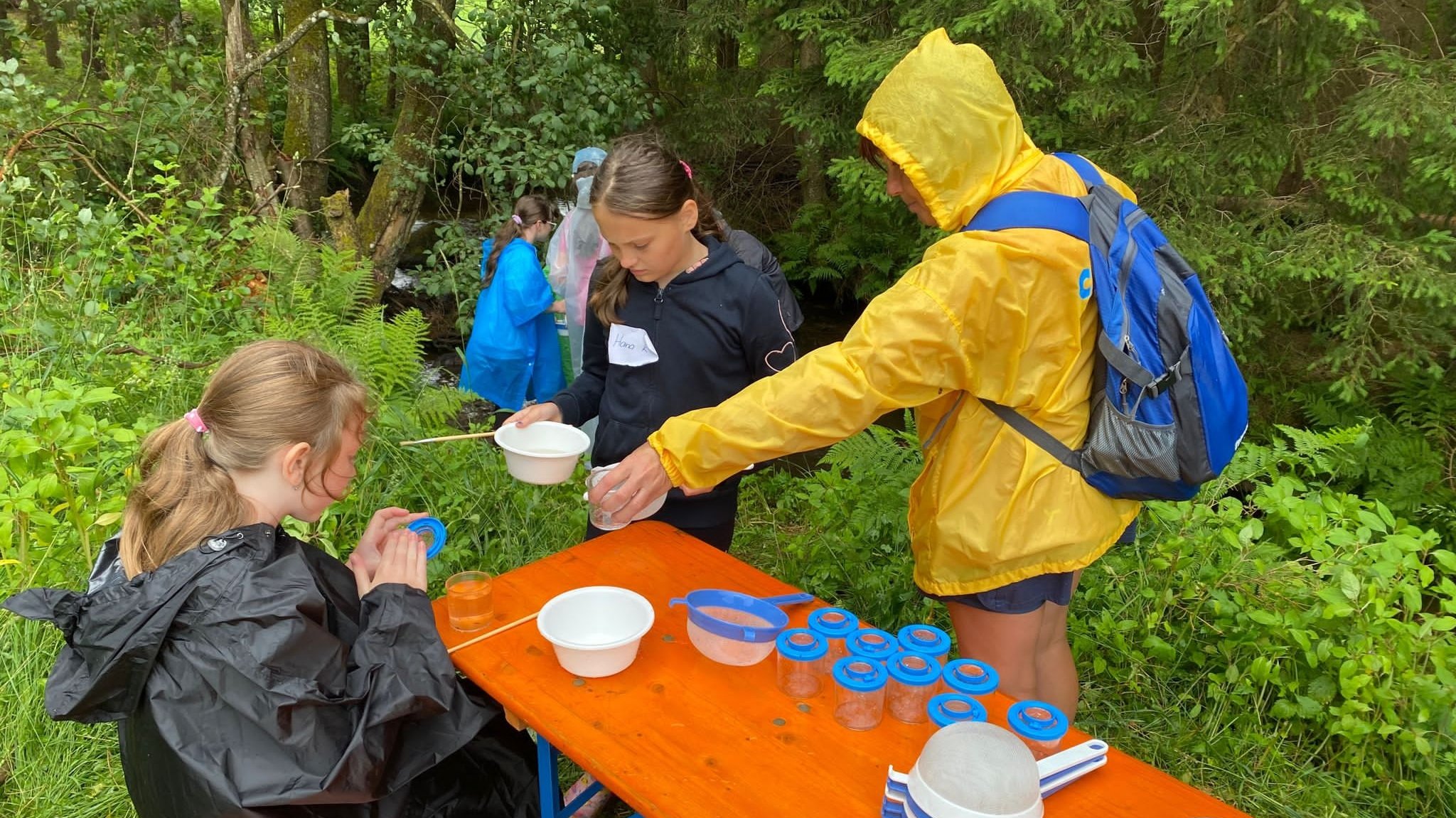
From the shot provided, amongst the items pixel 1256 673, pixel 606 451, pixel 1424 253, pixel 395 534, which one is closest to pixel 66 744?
pixel 395 534

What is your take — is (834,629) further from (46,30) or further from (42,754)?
(46,30)

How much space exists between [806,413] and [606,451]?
1.07m

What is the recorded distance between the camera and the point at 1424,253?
3.90 metres

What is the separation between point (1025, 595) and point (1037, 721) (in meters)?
0.45

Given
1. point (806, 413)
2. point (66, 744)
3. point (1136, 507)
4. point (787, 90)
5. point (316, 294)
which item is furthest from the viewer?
point (787, 90)

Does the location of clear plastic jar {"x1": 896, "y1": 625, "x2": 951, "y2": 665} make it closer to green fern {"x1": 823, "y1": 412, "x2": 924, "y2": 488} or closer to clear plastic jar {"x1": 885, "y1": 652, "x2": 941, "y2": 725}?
clear plastic jar {"x1": 885, "y1": 652, "x2": 941, "y2": 725}

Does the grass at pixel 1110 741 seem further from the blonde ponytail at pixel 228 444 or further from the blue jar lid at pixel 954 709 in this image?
the blue jar lid at pixel 954 709

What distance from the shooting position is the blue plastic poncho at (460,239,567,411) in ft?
14.7

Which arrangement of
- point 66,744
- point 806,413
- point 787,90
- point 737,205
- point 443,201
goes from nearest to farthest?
point 806,413 < point 66,744 < point 787,90 < point 443,201 < point 737,205

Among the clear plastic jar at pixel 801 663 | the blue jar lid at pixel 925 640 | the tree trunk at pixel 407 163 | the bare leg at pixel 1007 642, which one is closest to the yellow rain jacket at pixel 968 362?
the bare leg at pixel 1007 642

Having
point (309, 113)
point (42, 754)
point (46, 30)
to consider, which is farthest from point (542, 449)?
point (46, 30)

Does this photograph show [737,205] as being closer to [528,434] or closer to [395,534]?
[528,434]

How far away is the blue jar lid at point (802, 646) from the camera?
5.32 feet

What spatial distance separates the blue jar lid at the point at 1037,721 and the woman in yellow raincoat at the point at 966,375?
38 centimetres
